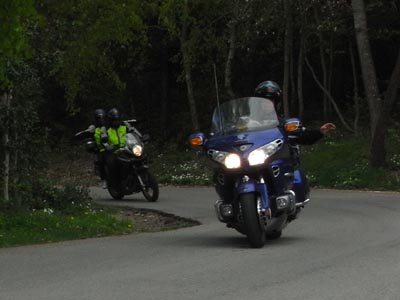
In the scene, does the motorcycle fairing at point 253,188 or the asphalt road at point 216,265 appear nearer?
the asphalt road at point 216,265

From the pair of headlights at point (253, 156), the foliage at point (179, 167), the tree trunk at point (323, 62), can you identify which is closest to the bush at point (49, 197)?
the pair of headlights at point (253, 156)

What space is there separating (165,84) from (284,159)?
26297 millimetres

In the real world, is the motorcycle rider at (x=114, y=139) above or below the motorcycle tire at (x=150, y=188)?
above

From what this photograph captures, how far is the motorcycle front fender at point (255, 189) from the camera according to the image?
9.31 metres

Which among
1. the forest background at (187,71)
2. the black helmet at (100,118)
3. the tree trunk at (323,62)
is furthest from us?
the tree trunk at (323,62)

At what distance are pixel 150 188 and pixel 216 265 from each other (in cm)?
885

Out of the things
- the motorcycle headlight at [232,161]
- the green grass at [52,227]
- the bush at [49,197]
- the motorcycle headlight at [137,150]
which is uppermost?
the motorcycle headlight at [232,161]

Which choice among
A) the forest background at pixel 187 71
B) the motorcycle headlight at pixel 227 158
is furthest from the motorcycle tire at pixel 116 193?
the motorcycle headlight at pixel 227 158

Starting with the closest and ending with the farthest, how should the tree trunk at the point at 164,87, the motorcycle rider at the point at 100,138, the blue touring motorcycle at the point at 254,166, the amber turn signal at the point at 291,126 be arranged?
the blue touring motorcycle at the point at 254,166
the amber turn signal at the point at 291,126
the motorcycle rider at the point at 100,138
the tree trunk at the point at 164,87

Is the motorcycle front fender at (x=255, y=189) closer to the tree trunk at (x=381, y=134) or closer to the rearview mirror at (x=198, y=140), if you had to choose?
the rearview mirror at (x=198, y=140)

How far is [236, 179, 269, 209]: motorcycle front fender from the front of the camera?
9312 mm

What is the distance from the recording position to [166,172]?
2598 centimetres

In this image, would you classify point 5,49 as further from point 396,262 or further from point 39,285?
point 396,262

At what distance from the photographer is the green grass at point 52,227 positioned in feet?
37.0
